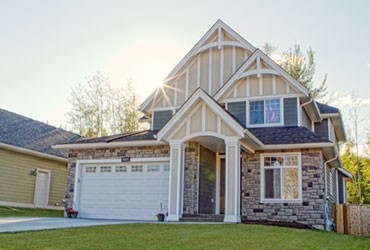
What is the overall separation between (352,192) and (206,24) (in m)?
19.1

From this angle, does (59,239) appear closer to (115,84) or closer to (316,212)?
(316,212)

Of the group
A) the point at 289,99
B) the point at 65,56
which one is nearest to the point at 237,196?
the point at 289,99

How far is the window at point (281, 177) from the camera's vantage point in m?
14.1

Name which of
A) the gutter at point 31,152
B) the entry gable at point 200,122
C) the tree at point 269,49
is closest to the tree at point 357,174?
the tree at point 269,49

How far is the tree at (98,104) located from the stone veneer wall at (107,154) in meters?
13.7

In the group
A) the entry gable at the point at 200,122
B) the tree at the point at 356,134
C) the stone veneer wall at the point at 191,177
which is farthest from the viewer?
the tree at the point at 356,134

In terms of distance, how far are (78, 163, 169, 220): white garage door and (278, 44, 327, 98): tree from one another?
599 inches

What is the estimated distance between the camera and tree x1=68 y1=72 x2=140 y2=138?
3066 centimetres

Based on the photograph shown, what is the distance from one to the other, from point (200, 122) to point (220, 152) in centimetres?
299

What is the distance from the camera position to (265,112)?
16.0m

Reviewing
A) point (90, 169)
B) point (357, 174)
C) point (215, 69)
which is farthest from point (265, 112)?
point (357, 174)

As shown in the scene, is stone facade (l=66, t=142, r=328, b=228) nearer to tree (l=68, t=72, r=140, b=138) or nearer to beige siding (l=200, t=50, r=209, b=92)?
beige siding (l=200, t=50, r=209, b=92)

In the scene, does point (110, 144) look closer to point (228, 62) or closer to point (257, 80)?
point (228, 62)

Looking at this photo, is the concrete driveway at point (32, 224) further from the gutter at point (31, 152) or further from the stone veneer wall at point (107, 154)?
the gutter at point (31, 152)
